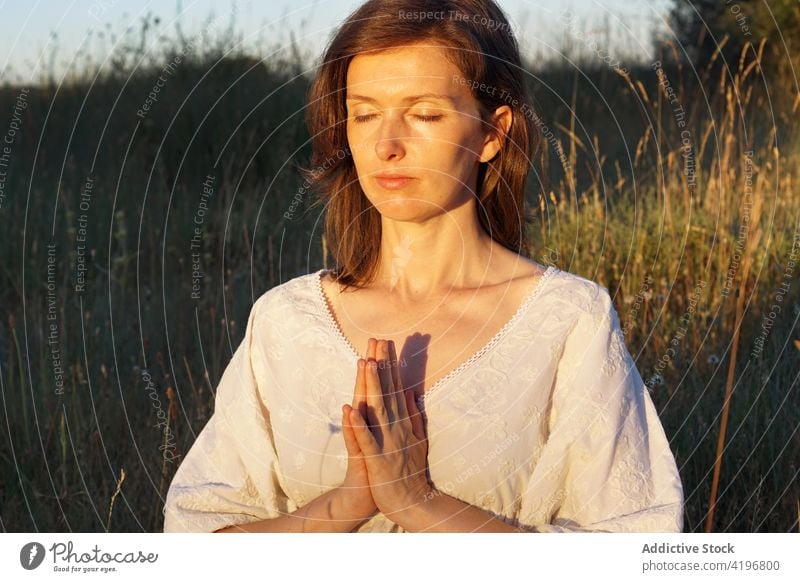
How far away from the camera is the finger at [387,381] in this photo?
2324 mm

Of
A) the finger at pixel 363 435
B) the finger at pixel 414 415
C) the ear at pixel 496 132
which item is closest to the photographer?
the finger at pixel 363 435

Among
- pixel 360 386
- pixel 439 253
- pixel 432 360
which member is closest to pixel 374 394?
pixel 360 386

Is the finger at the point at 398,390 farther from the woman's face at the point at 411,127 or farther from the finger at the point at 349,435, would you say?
the woman's face at the point at 411,127

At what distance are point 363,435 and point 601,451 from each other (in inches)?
19.0

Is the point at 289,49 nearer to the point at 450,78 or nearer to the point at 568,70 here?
the point at 568,70

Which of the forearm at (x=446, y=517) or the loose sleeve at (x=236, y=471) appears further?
the loose sleeve at (x=236, y=471)

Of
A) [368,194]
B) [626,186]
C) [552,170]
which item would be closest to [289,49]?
[552,170]

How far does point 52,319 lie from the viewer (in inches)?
181

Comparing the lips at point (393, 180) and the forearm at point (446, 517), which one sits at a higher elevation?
the lips at point (393, 180)

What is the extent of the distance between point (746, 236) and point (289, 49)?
8.76ft

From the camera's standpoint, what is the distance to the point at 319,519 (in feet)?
7.95

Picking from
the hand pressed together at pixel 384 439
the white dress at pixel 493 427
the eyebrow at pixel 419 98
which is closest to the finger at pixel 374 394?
the hand pressed together at pixel 384 439
